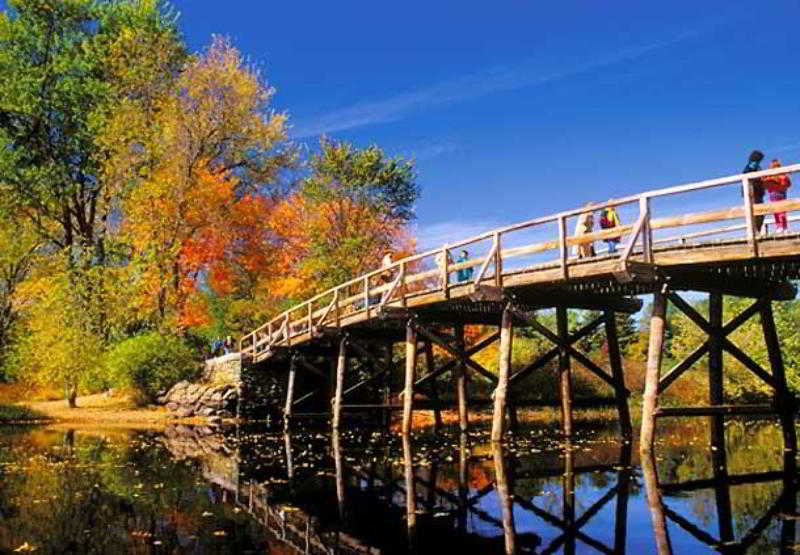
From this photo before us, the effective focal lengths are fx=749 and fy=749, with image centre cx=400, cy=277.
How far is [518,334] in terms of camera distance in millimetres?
44562

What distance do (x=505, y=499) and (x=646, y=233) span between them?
18.9ft

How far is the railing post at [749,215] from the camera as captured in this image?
39.3 ft

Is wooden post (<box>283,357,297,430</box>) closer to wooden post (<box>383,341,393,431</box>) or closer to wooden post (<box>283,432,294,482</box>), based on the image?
wooden post (<box>383,341,393,431</box>)

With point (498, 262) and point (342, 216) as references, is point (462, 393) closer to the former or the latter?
point (498, 262)

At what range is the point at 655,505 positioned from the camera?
31.9ft

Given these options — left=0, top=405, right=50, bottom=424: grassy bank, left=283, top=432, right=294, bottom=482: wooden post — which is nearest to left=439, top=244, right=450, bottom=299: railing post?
left=283, top=432, right=294, bottom=482: wooden post

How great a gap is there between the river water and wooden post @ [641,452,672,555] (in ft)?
0.08

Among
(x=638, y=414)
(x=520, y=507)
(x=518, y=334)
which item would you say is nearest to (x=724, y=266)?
(x=520, y=507)

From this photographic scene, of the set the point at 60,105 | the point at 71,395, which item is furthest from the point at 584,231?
the point at 60,105

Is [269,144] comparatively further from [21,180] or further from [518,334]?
[518,334]

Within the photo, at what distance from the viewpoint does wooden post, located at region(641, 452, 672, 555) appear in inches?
306

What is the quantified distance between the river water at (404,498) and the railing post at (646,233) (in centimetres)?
376

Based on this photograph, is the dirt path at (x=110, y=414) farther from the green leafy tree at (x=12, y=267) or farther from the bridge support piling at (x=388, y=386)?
the bridge support piling at (x=388, y=386)

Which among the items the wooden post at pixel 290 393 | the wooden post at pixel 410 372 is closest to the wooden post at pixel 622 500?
the wooden post at pixel 410 372
